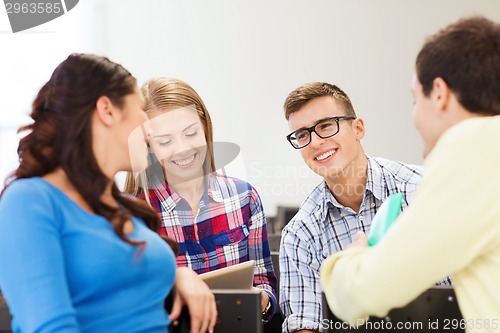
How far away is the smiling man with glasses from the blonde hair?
0.31 metres

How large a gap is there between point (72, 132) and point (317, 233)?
1.01 metres

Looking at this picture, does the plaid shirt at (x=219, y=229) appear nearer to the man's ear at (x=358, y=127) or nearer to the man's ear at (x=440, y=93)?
the man's ear at (x=358, y=127)

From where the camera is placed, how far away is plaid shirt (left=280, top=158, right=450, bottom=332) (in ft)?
6.50

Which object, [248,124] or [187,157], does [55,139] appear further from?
[248,124]

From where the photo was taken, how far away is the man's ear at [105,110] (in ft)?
4.23

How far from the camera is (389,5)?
200 inches

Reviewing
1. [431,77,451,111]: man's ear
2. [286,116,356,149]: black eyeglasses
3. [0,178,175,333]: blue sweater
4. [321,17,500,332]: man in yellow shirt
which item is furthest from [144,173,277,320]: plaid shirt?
[431,77,451,111]: man's ear

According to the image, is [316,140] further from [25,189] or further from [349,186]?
[25,189]

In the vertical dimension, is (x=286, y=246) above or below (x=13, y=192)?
below

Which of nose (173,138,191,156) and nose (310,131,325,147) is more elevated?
nose (173,138,191,156)

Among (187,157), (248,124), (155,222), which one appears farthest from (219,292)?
(248,124)

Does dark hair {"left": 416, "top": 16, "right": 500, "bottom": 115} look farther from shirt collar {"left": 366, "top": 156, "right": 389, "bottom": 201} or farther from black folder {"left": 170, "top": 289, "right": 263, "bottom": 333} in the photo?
shirt collar {"left": 366, "top": 156, "right": 389, "bottom": 201}

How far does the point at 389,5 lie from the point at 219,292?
13.5 feet

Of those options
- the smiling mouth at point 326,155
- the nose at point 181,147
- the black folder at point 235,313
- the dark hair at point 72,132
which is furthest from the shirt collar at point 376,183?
the dark hair at point 72,132
